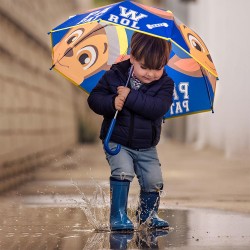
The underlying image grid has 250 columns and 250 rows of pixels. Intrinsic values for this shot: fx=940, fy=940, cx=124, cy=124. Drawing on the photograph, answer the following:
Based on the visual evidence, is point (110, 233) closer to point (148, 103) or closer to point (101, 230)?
point (101, 230)

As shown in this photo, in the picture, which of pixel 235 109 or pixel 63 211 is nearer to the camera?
pixel 63 211

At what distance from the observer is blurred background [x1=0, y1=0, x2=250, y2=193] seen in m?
12.4

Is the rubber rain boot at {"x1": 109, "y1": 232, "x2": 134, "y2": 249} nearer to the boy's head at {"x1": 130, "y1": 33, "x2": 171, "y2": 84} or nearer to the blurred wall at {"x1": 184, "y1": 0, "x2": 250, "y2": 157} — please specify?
the boy's head at {"x1": 130, "y1": 33, "x2": 171, "y2": 84}

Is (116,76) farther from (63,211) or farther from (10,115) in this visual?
(10,115)

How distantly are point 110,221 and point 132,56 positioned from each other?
46.4 inches

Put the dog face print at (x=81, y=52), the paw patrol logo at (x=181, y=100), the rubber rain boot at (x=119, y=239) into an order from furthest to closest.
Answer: the paw patrol logo at (x=181, y=100) → the dog face print at (x=81, y=52) → the rubber rain boot at (x=119, y=239)

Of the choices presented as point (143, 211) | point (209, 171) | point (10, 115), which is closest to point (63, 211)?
point (143, 211)

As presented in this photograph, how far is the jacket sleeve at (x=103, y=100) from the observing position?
649cm

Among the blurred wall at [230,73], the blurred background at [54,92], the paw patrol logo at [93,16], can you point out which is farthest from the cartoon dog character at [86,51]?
the blurred wall at [230,73]

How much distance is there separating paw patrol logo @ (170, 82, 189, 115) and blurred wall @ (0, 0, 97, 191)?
14.1ft

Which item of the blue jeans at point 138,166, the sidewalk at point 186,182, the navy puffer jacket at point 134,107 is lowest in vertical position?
the sidewalk at point 186,182

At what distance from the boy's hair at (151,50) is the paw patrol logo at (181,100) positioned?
0.90m

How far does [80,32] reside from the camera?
7254 mm

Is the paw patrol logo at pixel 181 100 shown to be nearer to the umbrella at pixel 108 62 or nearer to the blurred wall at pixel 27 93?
the umbrella at pixel 108 62
